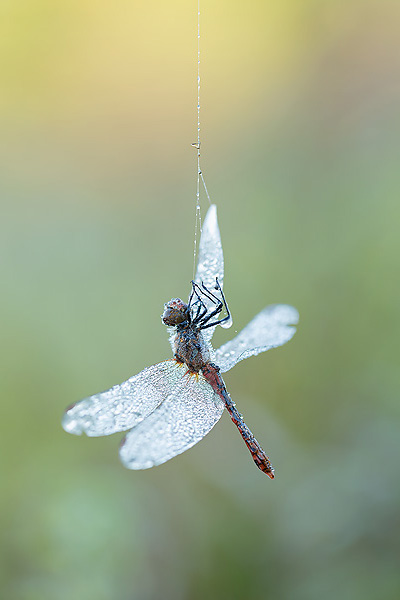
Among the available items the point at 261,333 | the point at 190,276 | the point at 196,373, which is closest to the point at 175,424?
the point at 196,373

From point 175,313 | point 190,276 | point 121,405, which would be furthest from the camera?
point 190,276

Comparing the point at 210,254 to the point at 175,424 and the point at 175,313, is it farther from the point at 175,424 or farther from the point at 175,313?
the point at 175,424

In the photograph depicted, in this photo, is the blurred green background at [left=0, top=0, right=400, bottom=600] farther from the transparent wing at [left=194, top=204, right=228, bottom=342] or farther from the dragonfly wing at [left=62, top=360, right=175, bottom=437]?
the transparent wing at [left=194, top=204, right=228, bottom=342]

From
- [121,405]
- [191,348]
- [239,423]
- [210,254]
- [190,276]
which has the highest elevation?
[190,276]

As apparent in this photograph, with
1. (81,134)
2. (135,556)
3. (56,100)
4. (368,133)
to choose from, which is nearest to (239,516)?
(135,556)

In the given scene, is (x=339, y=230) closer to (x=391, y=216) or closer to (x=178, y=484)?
(x=391, y=216)

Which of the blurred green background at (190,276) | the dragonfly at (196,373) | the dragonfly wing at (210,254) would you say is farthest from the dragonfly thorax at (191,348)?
the blurred green background at (190,276)
